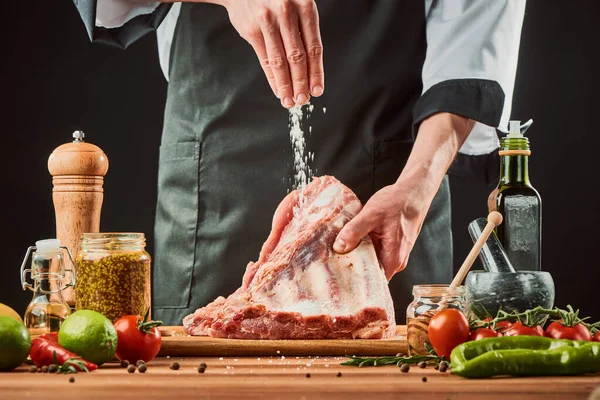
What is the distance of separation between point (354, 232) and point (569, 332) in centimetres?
66

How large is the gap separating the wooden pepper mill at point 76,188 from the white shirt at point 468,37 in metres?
0.60

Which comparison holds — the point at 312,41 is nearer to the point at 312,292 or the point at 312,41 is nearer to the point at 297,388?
the point at 312,292

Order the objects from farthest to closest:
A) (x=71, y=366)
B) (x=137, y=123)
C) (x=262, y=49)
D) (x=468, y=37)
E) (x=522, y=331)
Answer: (x=137, y=123) < (x=468, y=37) < (x=262, y=49) < (x=522, y=331) < (x=71, y=366)

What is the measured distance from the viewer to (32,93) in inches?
166

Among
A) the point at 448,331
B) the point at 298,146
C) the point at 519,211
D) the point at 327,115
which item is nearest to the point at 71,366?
the point at 448,331

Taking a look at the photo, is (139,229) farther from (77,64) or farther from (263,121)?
(263,121)

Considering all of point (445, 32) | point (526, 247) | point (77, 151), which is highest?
point (445, 32)

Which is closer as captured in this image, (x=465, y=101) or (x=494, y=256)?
(x=494, y=256)

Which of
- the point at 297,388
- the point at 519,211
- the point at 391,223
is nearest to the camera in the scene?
the point at 297,388

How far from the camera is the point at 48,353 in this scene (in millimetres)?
1816

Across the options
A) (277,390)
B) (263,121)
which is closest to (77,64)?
(263,121)

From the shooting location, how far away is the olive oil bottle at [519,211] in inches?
93.6

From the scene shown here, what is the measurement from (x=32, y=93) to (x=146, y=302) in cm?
224

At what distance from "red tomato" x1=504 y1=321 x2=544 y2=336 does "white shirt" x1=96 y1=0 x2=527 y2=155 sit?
111 centimetres
